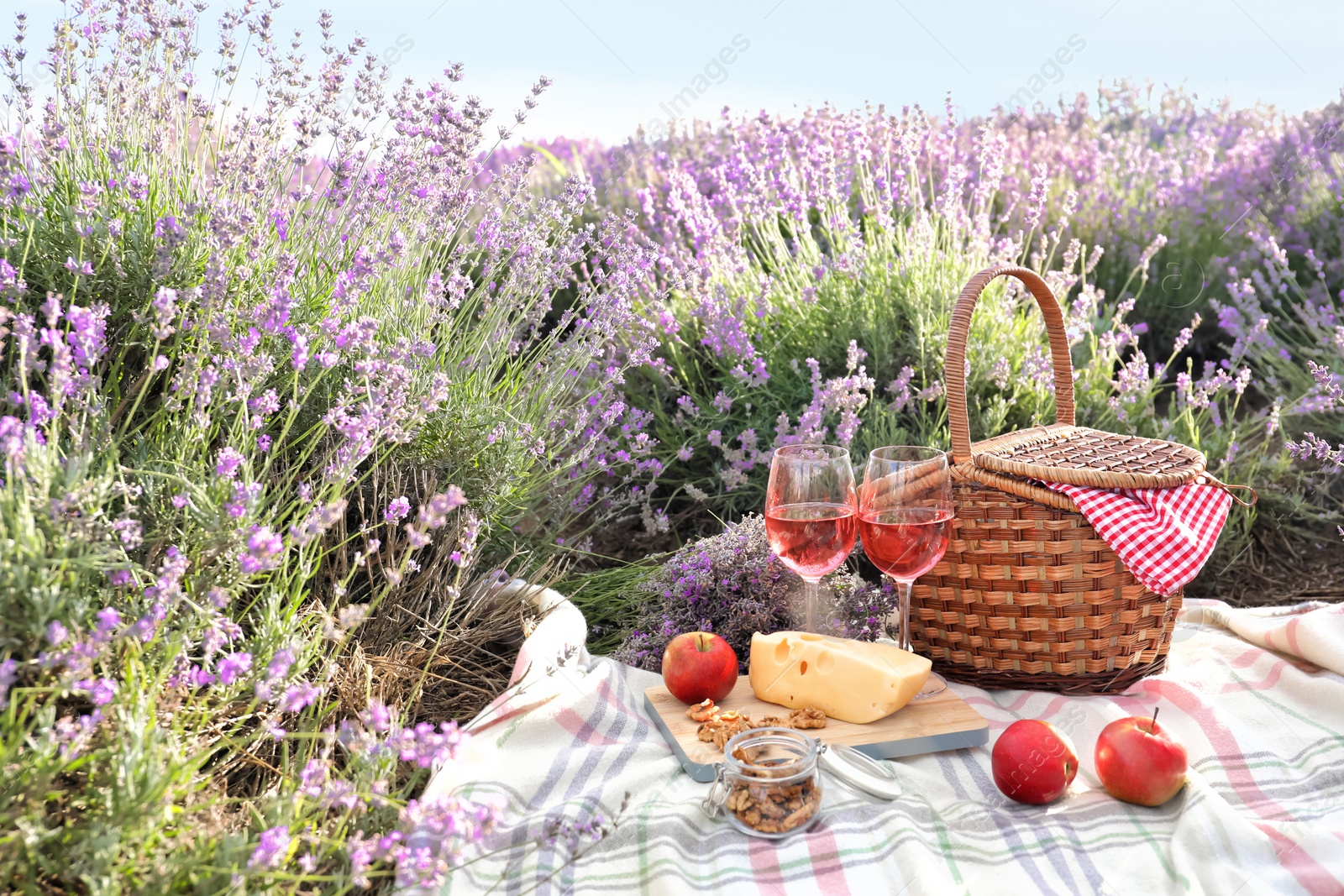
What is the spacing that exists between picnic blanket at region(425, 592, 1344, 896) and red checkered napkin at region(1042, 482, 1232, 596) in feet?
0.92

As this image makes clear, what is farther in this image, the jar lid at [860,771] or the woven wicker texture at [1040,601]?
the woven wicker texture at [1040,601]

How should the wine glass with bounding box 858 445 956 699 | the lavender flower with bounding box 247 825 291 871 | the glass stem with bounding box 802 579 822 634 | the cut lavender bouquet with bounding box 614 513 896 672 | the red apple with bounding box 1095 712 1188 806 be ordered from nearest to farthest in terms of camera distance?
1. the lavender flower with bounding box 247 825 291 871
2. the red apple with bounding box 1095 712 1188 806
3. the wine glass with bounding box 858 445 956 699
4. the glass stem with bounding box 802 579 822 634
5. the cut lavender bouquet with bounding box 614 513 896 672

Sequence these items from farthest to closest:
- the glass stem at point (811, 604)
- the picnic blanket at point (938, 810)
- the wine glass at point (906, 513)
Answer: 1. the glass stem at point (811, 604)
2. the wine glass at point (906, 513)
3. the picnic blanket at point (938, 810)

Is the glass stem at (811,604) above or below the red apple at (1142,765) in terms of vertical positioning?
above

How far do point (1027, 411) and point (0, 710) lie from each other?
9.17 feet

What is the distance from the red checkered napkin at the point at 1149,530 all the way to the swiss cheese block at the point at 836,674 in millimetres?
456

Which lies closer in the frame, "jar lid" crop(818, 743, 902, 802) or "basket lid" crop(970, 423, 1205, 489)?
"jar lid" crop(818, 743, 902, 802)


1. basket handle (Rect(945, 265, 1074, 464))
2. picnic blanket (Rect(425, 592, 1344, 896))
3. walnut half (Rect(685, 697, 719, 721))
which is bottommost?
picnic blanket (Rect(425, 592, 1344, 896))

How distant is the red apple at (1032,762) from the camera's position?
167 cm

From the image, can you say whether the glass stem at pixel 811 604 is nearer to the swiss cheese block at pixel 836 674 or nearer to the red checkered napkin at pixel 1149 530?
the swiss cheese block at pixel 836 674

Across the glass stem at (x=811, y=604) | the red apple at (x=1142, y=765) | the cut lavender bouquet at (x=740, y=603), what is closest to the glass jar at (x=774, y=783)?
the red apple at (x=1142, y=765)

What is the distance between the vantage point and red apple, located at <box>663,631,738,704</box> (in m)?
1.97

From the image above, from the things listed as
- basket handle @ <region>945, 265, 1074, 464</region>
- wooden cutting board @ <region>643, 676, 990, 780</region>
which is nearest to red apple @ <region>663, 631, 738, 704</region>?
wooden cutting board @ <region>643, 676, 990, 780</region>

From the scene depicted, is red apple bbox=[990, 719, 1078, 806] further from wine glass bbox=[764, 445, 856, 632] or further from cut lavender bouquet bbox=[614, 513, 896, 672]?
cut lavender bouquet bbox=[614, 513, 896, 672]
